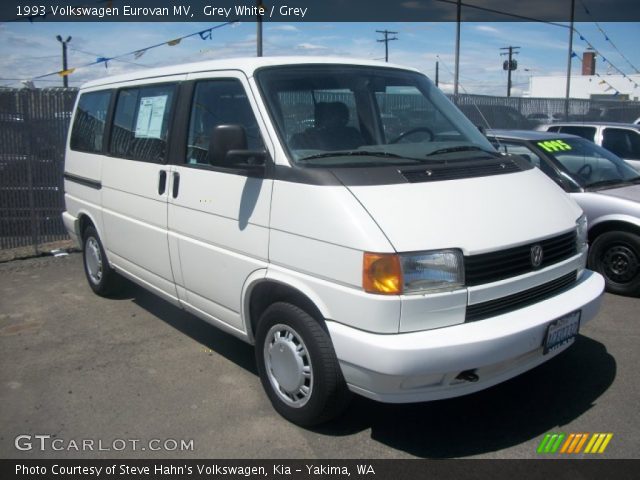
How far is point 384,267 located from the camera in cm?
285

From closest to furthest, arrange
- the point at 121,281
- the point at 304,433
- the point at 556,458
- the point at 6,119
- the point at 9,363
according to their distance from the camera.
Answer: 1. the point at 556,458
2. the point at 304,433
3. the point at 9,363
4. the point at 121,281
5. the point at 6,119

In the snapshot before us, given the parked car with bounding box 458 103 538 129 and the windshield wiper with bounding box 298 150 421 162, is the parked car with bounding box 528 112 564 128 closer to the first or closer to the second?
the parked car with bounding box 458 103 538 129

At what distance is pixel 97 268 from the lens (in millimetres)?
6113

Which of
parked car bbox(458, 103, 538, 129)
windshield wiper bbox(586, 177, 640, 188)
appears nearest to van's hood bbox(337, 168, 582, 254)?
windshield wiper bbox(586, 177, 640, 188)

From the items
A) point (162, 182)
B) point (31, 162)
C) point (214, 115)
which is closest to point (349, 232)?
point (214, 115)

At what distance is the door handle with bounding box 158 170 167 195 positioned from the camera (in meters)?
4.37

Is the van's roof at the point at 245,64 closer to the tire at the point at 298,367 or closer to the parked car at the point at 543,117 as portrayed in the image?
the tire at the point at 298,367

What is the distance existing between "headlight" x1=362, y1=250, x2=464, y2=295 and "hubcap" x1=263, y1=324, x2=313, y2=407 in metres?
0.68

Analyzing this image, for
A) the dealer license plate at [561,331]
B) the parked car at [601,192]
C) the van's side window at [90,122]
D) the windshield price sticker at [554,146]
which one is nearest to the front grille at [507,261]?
the dealer license plate at [561,331]

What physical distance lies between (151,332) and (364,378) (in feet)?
9.35

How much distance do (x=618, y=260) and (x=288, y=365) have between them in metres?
4.22

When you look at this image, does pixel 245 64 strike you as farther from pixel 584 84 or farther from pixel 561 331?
pixel 584 84

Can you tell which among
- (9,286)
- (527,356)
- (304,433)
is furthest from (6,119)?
(527,356)

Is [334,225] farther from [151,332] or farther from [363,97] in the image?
[151,332]
